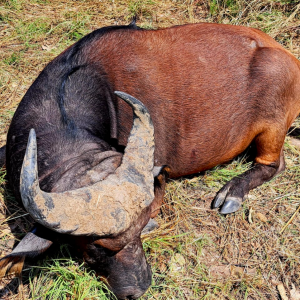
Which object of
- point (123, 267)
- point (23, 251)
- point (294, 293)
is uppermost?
point (23, 251)

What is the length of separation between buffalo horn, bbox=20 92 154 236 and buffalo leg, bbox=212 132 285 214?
1594 millimetres

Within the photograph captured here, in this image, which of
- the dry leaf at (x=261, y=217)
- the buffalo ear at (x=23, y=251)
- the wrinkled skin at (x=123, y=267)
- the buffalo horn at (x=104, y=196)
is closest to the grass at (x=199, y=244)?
the dry leaf at (x=261, y=217)

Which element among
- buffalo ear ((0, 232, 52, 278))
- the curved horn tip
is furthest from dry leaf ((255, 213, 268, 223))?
buffalo ear ((0, 232, 52, 278))

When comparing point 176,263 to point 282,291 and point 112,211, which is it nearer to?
point 282,291

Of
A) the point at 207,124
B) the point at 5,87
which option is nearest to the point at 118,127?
the point at 207,124

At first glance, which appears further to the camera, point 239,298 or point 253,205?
point 253,205

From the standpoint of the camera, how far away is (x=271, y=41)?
4844 millimetres

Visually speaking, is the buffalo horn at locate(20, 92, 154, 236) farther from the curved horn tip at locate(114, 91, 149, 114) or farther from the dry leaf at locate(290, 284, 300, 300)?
the dry leaf at locate(290, 284, 300, 300)

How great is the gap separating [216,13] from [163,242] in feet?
14.2

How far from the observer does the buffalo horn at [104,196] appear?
2.54 m

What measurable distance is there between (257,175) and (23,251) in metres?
2.72

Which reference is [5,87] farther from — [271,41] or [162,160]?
[271,41]

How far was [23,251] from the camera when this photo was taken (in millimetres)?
3102

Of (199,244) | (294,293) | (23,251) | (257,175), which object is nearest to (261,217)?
(257,175)
